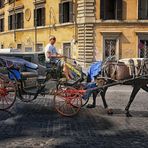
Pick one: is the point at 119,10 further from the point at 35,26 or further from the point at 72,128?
the point at 72,128

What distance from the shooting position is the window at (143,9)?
120ft

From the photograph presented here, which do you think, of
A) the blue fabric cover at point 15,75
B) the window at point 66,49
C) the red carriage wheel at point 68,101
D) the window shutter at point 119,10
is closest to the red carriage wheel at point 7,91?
the blue fabric cover at point 15,75

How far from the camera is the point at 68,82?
12.6 metres

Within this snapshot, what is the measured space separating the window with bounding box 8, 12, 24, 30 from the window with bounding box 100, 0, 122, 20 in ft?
39.6

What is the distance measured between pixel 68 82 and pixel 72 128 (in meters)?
2.37

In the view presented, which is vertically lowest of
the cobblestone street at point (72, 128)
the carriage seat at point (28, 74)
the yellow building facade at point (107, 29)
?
the cobblestone street at point (72, 128)

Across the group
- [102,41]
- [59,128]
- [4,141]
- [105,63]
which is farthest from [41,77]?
[102,41]

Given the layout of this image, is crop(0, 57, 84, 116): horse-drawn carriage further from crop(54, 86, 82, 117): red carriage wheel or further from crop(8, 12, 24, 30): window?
crop(8, 12, 24, 30): window

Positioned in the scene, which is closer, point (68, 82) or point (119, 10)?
point (68, 82)

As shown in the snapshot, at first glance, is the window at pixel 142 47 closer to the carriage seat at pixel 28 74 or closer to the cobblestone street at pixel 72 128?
the cobblestone street at pixel 72 128

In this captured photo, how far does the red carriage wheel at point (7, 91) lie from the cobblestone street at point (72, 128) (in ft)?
0.93

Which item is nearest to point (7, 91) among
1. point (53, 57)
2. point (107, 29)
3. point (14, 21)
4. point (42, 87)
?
point (42, 87)

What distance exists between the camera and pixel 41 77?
1331 centimetres

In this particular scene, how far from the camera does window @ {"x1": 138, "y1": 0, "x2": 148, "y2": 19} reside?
3644 cm
